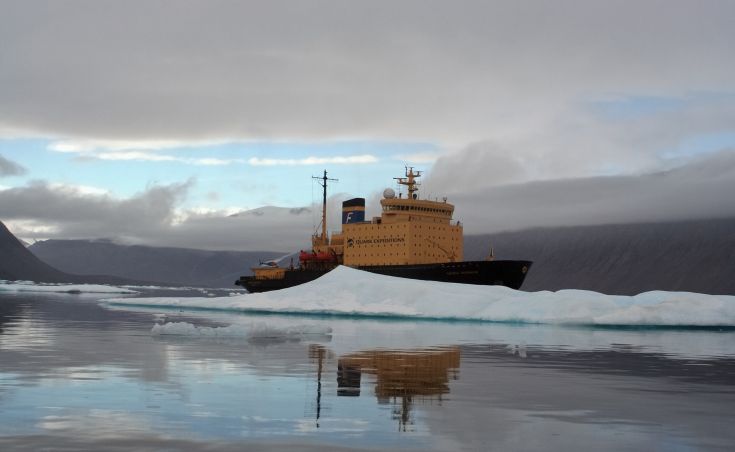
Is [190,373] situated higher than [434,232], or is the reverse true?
[434,232]

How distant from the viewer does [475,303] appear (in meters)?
42.1

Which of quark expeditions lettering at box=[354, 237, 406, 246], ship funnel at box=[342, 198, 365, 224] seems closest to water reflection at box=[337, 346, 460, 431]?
quark expeditions lettering at box=[354, 237, 406, 246]

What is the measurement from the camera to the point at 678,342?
95.4 feet

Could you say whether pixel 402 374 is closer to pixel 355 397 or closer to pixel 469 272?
pixel 355 397

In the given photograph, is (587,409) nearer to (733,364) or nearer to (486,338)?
(733,364)

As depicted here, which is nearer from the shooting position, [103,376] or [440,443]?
[440,443]

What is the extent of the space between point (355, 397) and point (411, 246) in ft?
162

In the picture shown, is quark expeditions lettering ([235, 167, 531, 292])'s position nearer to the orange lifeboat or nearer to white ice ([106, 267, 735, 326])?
the orange lifeboat

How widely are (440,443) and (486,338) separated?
66.7 feet

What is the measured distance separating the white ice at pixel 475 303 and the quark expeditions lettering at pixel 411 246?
1114cm

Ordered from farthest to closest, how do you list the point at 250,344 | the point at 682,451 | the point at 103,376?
the point at 250,344, the point at 103,376, the point at 682,451

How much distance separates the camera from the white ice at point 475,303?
120ft

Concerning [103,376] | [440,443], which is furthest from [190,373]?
[440,443]

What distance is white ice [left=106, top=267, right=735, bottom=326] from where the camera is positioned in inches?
1443
